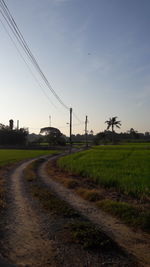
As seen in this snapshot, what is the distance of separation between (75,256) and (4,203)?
649 cm

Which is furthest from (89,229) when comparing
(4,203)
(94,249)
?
(4,203)

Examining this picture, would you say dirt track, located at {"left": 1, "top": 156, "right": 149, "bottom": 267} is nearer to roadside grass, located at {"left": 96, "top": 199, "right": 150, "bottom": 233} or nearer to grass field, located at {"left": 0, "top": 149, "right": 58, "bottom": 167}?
roadside grass, located at {"left": 96, "top": 199, "right": 150, "bottom": 233}

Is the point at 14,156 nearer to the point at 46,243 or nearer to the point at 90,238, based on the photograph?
the point at 46,243

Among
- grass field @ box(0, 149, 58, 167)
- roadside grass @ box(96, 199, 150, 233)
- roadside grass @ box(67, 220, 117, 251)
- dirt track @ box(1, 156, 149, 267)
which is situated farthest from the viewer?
grass field @ box(0, 149, 58, 167)

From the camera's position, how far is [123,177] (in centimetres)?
1588

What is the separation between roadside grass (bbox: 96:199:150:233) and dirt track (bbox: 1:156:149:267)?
1.49 feet

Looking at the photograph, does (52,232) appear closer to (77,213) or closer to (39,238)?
(39,238)

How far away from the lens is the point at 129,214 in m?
9.40

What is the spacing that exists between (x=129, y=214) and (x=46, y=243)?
364 centimetres

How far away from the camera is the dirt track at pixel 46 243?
5.91m

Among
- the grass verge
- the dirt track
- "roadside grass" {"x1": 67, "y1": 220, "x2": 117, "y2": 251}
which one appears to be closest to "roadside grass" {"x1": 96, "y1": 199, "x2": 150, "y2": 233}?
the dirt track

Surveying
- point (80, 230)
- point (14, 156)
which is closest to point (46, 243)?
point (80, 230)

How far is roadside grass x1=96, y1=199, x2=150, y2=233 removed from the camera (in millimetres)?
8398


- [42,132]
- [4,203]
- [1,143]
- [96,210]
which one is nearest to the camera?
[96,210]
